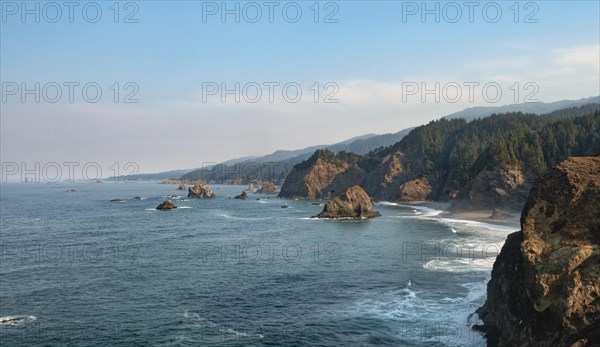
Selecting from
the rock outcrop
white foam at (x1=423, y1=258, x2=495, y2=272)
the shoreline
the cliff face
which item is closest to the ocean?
white foam at (x1=423, y1=258, x2=495, y2=272)

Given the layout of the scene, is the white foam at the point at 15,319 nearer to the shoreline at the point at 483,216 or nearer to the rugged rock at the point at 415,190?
the shoreline at the point at 483,216

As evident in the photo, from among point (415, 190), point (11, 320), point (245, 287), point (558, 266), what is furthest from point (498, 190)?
point (11, 320)

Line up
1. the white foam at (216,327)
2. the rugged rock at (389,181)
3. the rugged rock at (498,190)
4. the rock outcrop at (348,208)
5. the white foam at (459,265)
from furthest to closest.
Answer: the rugged rock at (389,181)
the rugged rock at (498,190)
the rock outcrop at (348,208)
the white foam at (459,265)
the white foam at (216,327)

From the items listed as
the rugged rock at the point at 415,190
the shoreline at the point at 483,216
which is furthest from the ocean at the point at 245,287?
the rugged rock at the point at 415,190

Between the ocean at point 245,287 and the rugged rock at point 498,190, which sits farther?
the rugged rock at point 498,190

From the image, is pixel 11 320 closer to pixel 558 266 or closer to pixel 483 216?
pixel 558 266

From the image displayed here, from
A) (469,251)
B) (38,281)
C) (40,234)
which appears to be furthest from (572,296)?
(40,234)
